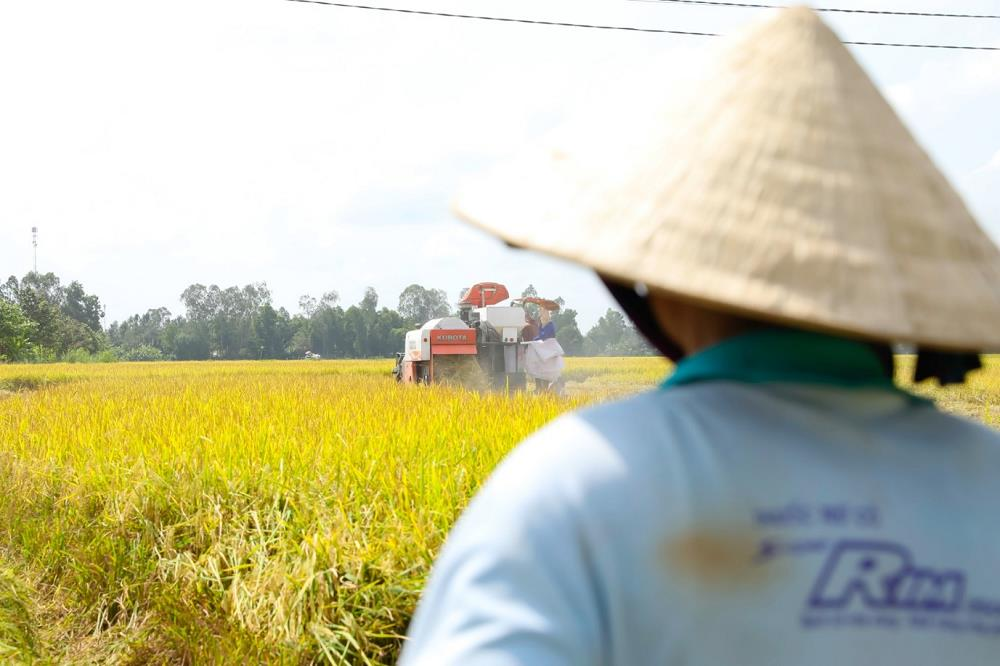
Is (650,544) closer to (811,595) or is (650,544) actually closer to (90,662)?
(811,595)

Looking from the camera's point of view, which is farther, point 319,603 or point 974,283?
point 319,603

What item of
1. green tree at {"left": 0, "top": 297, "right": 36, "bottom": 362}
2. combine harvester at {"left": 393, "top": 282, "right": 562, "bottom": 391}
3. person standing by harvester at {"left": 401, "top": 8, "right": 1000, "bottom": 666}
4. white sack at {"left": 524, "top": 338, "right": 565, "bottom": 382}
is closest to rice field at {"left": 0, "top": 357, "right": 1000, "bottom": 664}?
person standing by harvester at {"left": 401, "top": 8, "right": 1000, "bottom": 666}

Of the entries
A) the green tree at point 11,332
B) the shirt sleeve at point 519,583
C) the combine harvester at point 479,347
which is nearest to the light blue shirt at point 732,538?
the shirt sleeve at point 519,583

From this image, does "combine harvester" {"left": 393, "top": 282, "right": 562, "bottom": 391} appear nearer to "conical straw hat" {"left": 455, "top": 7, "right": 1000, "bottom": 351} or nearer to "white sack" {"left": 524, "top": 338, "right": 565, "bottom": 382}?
"white sack" {"left": 524, "top": 338, "right": 565, "bottom": 382}

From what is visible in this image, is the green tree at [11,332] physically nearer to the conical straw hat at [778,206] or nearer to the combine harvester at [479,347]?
the combine harvester at [479,347]

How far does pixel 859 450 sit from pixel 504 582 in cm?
29

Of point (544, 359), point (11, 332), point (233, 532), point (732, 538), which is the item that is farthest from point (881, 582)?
point (11, 332)

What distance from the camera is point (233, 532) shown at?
4816 millimetres

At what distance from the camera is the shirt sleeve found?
2.15 ft

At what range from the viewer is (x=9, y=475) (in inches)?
256

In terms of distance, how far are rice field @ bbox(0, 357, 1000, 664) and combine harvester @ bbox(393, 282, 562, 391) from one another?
30.1 ft

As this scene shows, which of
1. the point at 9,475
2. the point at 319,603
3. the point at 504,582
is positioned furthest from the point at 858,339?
the point at 9,475

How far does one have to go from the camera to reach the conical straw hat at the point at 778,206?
2.38 feet

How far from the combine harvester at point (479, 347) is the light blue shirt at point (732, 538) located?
15256mm
